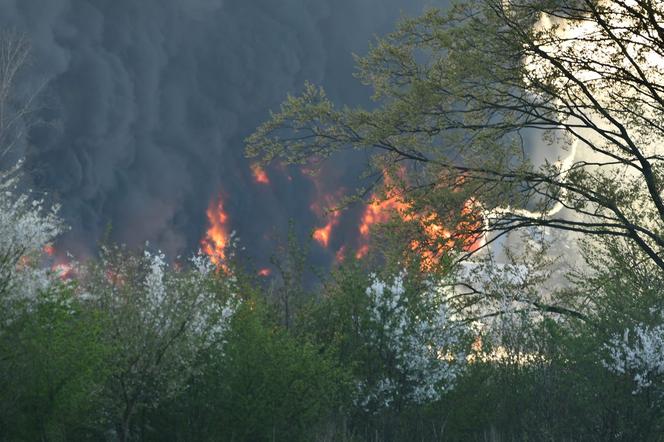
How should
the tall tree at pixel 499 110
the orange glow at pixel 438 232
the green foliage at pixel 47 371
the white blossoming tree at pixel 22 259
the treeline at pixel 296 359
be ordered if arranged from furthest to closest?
the orange glow at pixel 438 232 → the tall tree at pixel 499 110 → the treeline at pixel 296 359 → the white blossoming tree at pixel 22 259 → the green foliage at pixel 47 371

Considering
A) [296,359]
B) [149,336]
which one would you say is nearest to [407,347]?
[296,359]

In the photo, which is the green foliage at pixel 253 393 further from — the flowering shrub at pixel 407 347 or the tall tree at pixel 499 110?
the tall tree at pixel 499 110

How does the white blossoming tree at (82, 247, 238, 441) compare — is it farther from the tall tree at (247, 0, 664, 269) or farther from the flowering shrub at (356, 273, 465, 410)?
the tall tree at (247, 0, 664, 269)

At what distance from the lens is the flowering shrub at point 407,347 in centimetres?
1331

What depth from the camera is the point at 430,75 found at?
1602 centimetres

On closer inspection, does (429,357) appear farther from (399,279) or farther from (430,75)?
(430,75)

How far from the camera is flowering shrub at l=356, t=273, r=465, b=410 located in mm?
13312

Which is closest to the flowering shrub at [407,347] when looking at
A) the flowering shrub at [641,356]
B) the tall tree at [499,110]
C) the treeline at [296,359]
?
the treeline at [296,359]

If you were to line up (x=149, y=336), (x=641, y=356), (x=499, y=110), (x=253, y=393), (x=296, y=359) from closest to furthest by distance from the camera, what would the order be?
(x=149, y=336) → (x=253, y=393) → (x=296, y=359) → (x=641, y=356) → (x=499, y=110)

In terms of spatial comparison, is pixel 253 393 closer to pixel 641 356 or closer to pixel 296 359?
pixel 296 359

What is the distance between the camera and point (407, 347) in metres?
13.3

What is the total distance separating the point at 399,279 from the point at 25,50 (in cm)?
1599

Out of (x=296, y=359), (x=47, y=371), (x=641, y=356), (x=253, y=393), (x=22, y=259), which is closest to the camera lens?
(x=47, y=371)

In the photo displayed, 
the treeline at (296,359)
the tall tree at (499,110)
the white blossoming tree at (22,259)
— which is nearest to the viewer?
the white blossoming tree at (22,259)
